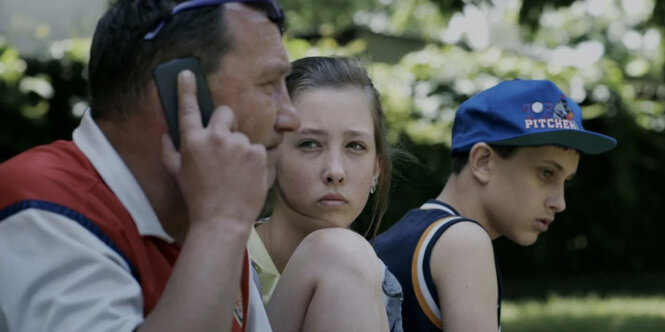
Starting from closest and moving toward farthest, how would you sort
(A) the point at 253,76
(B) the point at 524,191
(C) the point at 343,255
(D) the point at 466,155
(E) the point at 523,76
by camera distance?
1. (A) the point at 253,76
2. (C) the point at 343,255
3. (B) the point at 524,191
4. (D) the point at 466,155
5. (E) the point at 523,76

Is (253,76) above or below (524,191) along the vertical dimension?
above

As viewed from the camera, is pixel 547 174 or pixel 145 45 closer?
pixel 145 45

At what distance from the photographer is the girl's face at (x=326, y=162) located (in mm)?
3000

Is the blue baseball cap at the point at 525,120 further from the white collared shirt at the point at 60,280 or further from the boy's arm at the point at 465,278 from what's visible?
the white collared shirt at the point at 60,280

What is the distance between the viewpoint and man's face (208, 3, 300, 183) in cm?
189

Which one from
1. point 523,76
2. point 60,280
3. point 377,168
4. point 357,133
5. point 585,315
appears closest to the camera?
point 60,280

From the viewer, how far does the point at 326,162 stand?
9.88 ft

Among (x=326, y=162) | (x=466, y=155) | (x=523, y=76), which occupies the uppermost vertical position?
(x=326, y=162)

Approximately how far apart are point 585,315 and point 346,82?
6.31m

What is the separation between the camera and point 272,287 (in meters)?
2.98

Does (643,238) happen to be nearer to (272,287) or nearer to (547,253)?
(547,253)

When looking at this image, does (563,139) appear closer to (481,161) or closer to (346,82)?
(481,161)

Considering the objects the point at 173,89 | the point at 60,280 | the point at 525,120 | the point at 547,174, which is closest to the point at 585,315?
the point at 547,174

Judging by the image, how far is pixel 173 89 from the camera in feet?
6.02
